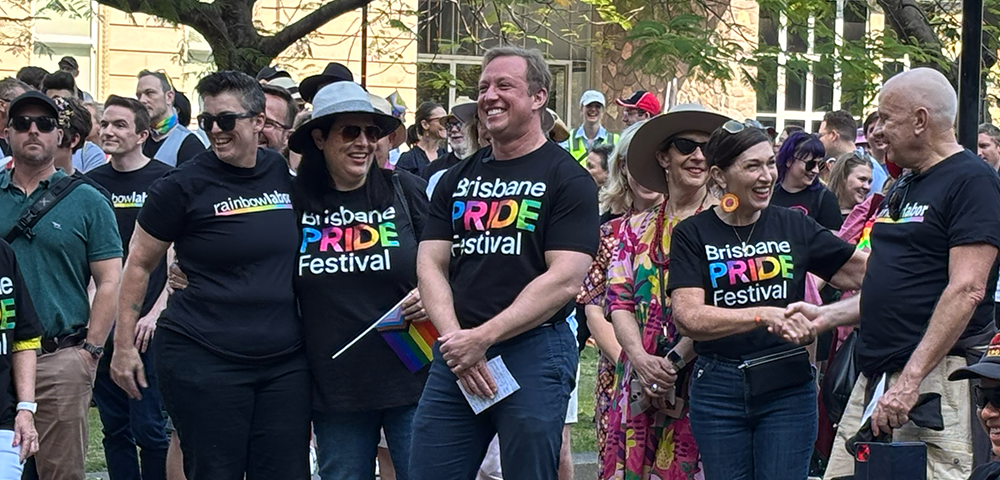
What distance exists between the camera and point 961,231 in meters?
5.17

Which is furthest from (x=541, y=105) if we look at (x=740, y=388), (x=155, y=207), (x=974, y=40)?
(x=974, y=40)

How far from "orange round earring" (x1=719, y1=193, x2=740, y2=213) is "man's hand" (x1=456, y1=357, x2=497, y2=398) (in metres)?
1.18

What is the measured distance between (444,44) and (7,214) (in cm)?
1067

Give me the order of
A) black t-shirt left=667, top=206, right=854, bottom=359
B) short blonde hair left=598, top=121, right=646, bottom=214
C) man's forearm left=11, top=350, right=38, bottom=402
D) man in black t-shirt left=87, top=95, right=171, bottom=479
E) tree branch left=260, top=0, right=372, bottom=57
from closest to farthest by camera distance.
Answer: black t-shirt left=667, top=206, right=854, bottom=359
man's forearm left=11, top=350, right=38, bottom=402
short blonde hair left=598, top=121, right=646, bottom=214
man in black t-shirt left=87, top=95, right=171, bottom=479
tree branch left=260, top=0, right=372, bottom=57

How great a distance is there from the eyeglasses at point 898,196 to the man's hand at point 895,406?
2.09 ft

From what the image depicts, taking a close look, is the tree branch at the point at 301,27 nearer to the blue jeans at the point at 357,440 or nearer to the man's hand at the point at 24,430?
the blue jeans at the point at 357,440

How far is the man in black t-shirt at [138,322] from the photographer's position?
7.70 metres

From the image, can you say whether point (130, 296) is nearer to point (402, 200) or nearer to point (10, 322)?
point (10, 322)

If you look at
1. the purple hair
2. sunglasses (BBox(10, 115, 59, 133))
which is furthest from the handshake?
the purple hair

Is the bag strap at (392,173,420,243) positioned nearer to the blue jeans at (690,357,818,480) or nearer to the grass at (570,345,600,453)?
the blue jeans at (690,357,818,480)

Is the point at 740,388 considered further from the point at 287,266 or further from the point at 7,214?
the point at 7,214

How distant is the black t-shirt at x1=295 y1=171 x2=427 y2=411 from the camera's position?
587cm

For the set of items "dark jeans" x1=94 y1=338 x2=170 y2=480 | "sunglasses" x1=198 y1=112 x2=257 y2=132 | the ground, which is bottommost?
the ground

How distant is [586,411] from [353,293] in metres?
5.39
